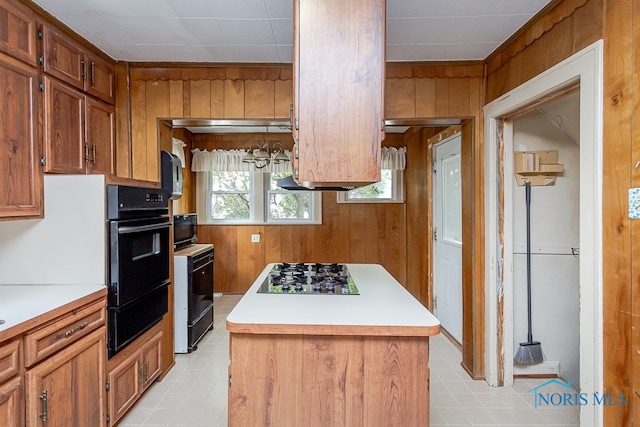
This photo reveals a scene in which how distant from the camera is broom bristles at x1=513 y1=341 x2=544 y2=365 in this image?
2705mm

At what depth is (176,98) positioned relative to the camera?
8.96ft

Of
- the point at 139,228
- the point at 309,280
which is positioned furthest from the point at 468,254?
the point at 139,228

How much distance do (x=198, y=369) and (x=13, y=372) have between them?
64.6 inches

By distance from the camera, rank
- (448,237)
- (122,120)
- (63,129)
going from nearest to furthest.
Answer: (63,129) < (122,120) < (448,237)

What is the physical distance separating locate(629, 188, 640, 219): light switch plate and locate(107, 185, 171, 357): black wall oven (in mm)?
2449

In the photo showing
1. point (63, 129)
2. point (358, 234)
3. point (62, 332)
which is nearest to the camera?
point (62, 332)

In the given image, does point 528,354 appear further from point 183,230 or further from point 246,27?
point 183,230

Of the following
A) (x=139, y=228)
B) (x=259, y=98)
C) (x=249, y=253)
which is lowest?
(x=249, y=253)

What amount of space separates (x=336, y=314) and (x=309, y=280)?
28.9 inches

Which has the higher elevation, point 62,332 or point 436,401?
point 62,332

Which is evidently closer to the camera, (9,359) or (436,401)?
(9,359)

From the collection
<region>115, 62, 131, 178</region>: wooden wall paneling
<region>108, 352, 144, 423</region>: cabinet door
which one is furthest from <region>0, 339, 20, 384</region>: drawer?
<region>115, 62, 131, 178</region>: wooden wall paneling

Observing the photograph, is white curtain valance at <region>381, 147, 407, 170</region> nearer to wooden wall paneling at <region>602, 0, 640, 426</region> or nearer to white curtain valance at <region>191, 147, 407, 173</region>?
white curtain valance at <region>191, 147, 407, 173</region>

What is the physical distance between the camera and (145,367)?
2428 mm
